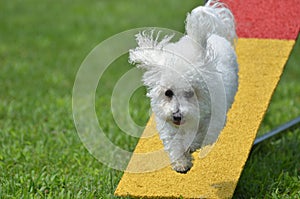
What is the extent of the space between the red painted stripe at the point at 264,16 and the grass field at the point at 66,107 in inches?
44.5

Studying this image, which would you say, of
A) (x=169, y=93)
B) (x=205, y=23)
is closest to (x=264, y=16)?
(x=205, y=23)

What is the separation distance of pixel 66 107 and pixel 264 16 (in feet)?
9.18

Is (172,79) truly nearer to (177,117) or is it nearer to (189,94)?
(189,94)

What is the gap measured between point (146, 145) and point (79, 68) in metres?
4.76

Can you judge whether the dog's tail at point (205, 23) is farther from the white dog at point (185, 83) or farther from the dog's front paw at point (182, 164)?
the dog's front paw at point (182, 164)

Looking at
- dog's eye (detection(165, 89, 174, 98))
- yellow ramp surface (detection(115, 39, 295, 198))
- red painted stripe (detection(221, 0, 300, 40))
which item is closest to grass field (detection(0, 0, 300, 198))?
yellow ramp surface (detection(115, 39, 295, 198))

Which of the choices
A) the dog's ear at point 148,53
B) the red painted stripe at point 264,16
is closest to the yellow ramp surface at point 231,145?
the red painted stripe at point 264,16

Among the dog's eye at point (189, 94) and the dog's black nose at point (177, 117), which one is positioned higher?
the dog's eye at point (189, 94)

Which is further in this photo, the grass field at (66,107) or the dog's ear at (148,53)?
the grass field at (66,107)

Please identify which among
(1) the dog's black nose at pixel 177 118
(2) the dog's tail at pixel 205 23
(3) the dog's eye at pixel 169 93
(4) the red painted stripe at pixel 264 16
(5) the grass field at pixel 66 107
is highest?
(2) the dog's tail at pixel 205 23

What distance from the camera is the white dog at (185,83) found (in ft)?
13.5

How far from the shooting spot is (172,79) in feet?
13.5

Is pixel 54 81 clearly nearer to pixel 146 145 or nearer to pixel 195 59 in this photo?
pixel 146 145

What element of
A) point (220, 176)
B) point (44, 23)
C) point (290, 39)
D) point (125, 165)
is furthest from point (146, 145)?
point (44, 23)
